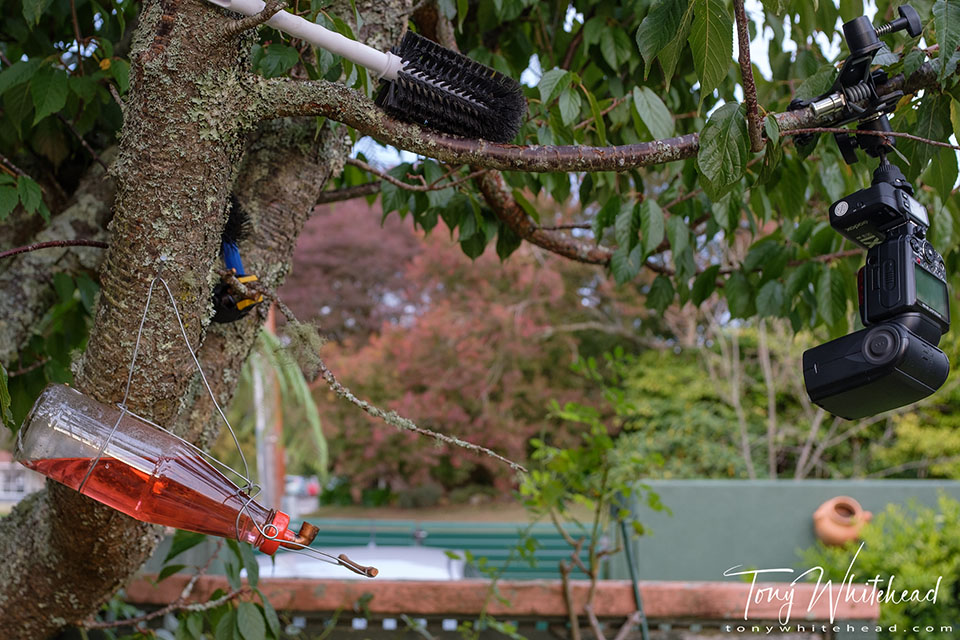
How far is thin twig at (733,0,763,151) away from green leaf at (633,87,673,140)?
0.29m

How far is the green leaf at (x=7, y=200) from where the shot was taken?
1185 millimetres

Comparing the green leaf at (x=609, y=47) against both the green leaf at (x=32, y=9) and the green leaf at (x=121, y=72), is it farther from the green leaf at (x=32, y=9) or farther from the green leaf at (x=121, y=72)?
the green leaf at (x=32, y=9)

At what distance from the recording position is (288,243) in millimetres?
1161

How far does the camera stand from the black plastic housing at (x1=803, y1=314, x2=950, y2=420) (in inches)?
33.1

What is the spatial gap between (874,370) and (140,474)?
808 millimetres

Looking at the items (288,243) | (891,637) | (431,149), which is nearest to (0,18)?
(288,243)

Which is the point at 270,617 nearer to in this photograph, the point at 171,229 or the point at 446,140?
the point at 171,229

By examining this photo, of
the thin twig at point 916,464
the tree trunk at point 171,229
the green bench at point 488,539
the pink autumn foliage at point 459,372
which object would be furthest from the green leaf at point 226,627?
the pink autumn foliage at point 459,372

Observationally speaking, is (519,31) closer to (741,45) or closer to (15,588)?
(741,45)

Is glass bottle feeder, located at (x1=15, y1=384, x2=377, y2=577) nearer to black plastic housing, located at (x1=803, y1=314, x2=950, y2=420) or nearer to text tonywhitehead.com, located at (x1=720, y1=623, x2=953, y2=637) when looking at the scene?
black plastic housing, located at (x1=803, y1=314, x2=950, y2=420)

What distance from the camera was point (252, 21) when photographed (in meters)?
0.79

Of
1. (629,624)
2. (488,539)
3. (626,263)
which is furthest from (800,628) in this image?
(488,539)

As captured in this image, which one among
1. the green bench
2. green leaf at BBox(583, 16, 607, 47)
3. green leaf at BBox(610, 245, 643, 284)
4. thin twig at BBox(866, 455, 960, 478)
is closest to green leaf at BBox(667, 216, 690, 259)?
green leaf at BBox(610, 245, 643, 284)

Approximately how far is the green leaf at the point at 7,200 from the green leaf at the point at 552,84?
853 mm
